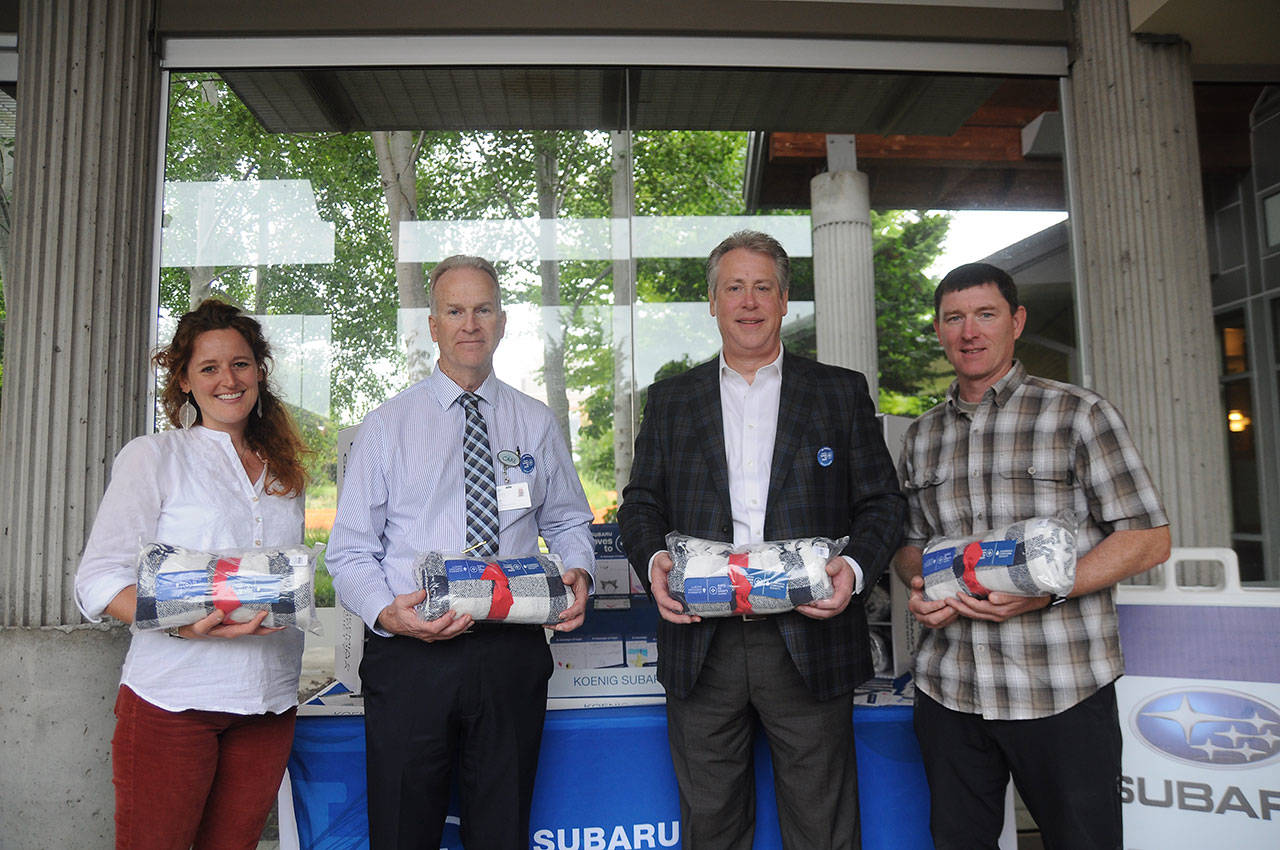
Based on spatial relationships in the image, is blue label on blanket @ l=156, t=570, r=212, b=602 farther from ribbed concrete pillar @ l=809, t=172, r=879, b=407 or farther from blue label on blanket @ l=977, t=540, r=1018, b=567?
ribbed concrete pillar @ l=809, t=172, r=879, b=407

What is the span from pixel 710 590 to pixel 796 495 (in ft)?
1.19

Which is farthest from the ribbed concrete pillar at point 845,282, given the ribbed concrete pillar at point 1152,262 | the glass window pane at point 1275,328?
the glass window pane at point 1275,328

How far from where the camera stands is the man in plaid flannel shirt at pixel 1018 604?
189 cm

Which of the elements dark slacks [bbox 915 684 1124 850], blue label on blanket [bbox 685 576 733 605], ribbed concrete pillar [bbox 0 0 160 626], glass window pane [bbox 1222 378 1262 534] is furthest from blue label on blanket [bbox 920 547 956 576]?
glass window pane [bbox 1222 378 1262 534]

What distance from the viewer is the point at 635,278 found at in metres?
5.10

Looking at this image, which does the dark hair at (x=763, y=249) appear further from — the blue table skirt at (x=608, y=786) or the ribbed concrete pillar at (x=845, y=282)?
the ribbed concrete pillar at (x=845, y=282)

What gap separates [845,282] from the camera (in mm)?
5613

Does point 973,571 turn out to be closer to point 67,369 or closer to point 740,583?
point 740,583

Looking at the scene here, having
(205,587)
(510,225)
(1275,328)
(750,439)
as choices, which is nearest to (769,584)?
(750,439)

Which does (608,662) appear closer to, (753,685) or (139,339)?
(753,685)

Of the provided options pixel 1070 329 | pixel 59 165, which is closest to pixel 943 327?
pixel 1070 329

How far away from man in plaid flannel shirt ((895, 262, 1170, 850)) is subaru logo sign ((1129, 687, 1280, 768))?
536 millimetres

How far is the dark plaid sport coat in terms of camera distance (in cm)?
200

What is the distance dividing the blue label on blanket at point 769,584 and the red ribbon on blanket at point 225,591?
1174 millimetres
